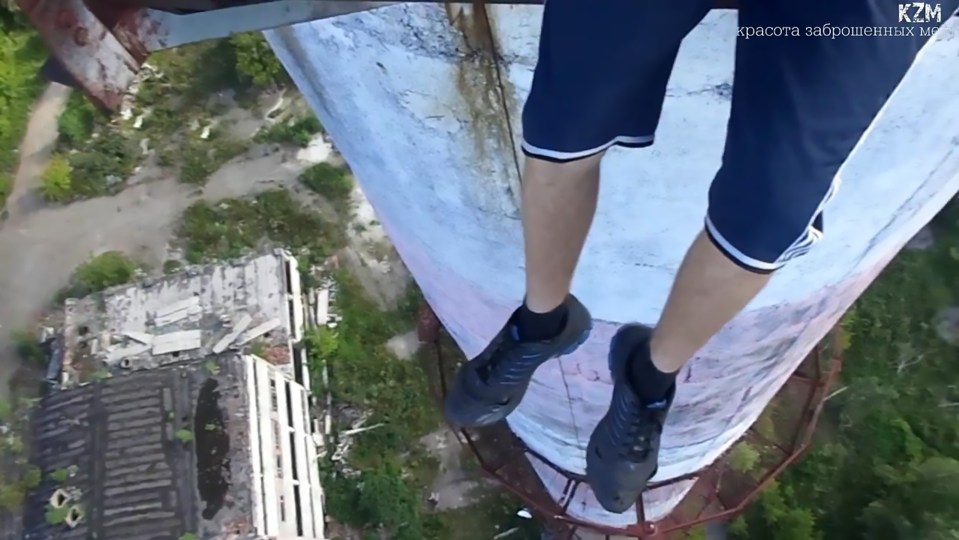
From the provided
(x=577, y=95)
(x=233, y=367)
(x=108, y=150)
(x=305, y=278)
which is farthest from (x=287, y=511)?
(x=577, y=95)

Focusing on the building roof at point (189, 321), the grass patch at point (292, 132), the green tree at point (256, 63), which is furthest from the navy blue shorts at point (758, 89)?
the green tree at point (256, 63)

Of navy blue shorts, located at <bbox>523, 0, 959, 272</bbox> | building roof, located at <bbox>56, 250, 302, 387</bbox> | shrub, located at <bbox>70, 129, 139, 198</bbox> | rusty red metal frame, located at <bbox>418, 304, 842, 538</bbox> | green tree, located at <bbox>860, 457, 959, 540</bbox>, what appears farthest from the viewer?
shrub, located at <bbox>70, 129, 139, 198</bbox>

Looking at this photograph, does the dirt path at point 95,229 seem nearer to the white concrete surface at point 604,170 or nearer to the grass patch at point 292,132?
the grass patch at point 292,132

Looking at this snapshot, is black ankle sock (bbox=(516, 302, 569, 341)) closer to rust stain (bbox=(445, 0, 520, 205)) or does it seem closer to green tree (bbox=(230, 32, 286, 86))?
rust stain (bbox=(445, 0, 520, 205))

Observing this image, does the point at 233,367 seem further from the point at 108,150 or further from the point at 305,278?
the point at 108,150

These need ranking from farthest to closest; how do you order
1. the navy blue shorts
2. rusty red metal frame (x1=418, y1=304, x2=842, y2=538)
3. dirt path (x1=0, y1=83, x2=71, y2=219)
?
dirt path (x1=0, y1=83, x2=71, y2=219) < rusty red metal frame (x1=418, y1=304, x2=842, y2=538) < the navy blue shorts

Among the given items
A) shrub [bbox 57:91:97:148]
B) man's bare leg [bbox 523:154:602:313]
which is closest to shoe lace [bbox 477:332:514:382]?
man's bare leg [bbox 523:154:602:313]

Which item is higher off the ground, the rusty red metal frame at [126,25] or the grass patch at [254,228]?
the grass patch at [254,228]

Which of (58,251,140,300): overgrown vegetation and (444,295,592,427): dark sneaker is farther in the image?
(58,251,140,300): overgrown vegetation

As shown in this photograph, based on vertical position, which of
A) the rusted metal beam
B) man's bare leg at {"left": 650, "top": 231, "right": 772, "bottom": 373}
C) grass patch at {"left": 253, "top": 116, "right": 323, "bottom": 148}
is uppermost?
grass patch at {"left": 253, "top": 116, "right": 323, "bottom": 148}
